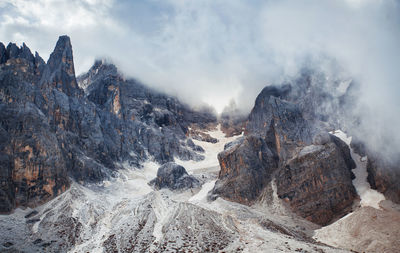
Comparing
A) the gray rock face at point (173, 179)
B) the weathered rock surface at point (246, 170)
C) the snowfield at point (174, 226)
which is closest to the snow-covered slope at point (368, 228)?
the snowfield at point (174, 226)

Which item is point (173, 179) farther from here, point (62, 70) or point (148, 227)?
point (62, 70)

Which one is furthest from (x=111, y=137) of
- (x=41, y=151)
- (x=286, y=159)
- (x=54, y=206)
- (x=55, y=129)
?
(x=286, y=159)

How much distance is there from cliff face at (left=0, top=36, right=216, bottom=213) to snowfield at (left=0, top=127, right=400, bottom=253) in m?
7.64

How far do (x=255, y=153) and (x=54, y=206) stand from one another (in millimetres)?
47879

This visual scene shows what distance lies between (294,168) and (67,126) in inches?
2768

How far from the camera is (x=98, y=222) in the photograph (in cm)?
5350

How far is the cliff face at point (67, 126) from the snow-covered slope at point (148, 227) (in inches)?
280

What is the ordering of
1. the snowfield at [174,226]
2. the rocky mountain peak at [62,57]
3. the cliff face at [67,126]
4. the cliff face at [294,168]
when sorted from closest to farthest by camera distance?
the snowfield at [174,226] → the cliff face at [294,168] → the cliff face at [67,126] → the rocky mountain peak at [62,57]

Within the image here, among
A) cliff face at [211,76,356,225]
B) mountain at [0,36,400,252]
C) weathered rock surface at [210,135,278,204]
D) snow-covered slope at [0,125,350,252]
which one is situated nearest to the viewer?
snow-covered slope at [0,125,350,252]

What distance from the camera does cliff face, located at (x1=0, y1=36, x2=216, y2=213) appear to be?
61500mm

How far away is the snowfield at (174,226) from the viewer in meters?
40.8

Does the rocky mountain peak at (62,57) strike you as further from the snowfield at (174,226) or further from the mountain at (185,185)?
the snowfield at (174,226)

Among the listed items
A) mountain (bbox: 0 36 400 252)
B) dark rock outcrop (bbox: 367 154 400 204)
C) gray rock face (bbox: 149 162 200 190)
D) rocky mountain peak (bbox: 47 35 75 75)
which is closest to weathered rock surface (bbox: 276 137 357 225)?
mountain (bbox: 0 36 400 252)

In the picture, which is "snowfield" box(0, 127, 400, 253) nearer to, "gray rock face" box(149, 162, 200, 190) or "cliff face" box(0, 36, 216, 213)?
"cliff face" box(0, 36, 216, 213)
